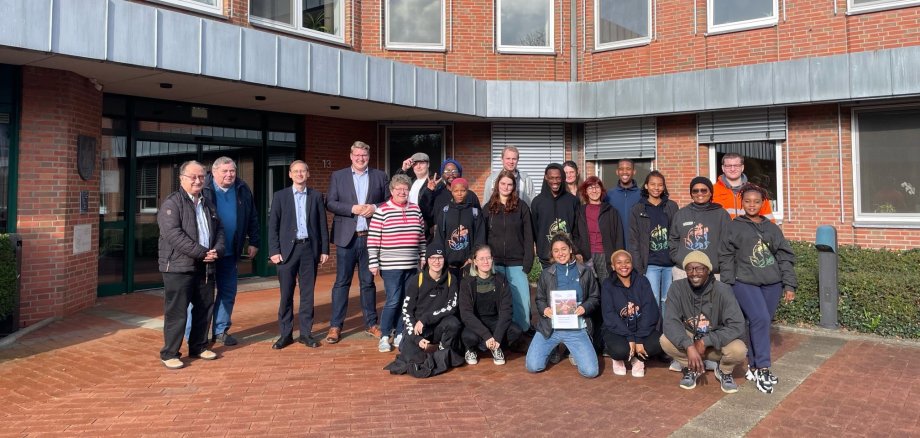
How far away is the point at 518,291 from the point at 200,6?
6.94 meters

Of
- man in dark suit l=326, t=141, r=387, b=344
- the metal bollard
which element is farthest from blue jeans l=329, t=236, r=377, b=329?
the metal bollard

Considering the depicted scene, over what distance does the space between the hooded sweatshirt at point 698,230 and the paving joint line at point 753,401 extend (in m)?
1.05

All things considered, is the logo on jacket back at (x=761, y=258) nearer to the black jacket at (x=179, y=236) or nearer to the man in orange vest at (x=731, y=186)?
the man in orange vest at (x=731, y=186)

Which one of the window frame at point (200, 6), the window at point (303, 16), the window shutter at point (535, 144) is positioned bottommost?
the window shutter at point (535, 144)

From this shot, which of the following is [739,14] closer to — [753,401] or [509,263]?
[509,263]

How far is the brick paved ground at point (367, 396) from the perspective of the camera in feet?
13.1

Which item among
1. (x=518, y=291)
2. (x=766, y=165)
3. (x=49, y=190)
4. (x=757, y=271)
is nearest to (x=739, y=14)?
(x=766, y=165)

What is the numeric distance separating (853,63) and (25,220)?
1163cm

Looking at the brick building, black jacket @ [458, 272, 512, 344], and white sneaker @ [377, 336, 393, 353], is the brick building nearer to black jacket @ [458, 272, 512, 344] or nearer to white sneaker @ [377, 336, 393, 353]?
white sneaker @ [377, 336, 393, 353]

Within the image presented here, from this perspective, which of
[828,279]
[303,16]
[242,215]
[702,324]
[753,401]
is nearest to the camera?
[753,401]

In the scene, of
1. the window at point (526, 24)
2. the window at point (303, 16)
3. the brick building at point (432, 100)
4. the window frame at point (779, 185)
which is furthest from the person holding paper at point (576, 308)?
the window at point (526, 24)

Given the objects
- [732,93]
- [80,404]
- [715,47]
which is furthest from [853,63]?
[80,404]

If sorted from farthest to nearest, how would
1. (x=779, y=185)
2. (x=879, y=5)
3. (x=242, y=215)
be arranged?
(x=779, y=185) < (x=879, y=5) < (x=242, y=215)

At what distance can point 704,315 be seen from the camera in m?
4.75
